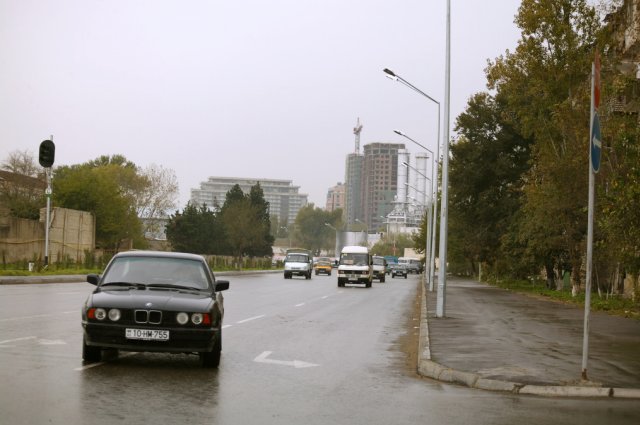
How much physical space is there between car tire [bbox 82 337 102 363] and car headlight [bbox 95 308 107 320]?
50cm

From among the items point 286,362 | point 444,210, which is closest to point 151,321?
point 286,362

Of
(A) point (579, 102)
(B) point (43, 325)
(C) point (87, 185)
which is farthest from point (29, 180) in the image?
(B) point (43, 325)

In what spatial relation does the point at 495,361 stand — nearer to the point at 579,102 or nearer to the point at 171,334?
the point at 171,334

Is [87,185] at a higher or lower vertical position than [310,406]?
higher

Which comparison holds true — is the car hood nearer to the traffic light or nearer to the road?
the road

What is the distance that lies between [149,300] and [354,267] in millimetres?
39328

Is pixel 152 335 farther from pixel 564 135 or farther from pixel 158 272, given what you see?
pixel 564 135

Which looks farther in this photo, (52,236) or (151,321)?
(52,236)

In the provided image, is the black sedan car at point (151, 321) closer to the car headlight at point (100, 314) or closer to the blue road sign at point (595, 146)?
the car headlight at point (100, 314)

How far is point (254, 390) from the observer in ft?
31.8

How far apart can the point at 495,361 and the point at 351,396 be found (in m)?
3.69

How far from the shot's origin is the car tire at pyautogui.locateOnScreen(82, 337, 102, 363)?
1102 centimetres

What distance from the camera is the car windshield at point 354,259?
50.5 m

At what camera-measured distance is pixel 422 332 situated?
17.5 metres
